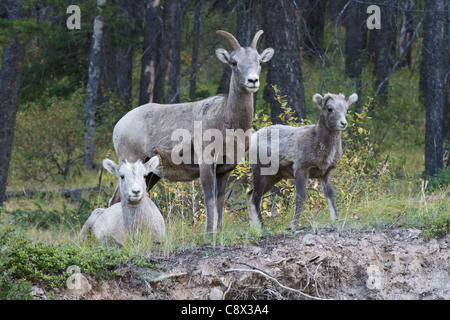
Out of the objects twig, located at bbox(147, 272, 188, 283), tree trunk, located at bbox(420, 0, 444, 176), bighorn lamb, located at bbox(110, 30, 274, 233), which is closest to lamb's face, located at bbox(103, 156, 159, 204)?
Answer: bighorn lamb, located at bbox(110, 30, 274, 233)

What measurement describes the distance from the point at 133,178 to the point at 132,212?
0.43m

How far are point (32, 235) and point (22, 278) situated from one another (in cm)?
418

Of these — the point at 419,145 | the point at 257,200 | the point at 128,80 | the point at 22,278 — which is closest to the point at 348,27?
the point at 419,145

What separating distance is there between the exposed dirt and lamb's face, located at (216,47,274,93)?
1779 millimetres

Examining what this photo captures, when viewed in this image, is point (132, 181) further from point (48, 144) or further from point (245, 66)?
point (48, 144)

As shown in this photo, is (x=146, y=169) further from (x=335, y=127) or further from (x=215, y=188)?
(x=335, y=127)

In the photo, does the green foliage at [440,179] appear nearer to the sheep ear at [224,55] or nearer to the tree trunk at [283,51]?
the tree trunk at [283,51]

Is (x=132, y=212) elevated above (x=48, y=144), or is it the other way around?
(x=48, y=144)

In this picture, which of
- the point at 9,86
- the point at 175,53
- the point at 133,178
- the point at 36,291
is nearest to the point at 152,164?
the point at 133,178

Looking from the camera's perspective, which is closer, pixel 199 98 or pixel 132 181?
pixel 132 181

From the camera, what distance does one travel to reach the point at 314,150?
26.9 ft

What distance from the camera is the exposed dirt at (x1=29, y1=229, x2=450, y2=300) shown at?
6.30 meters

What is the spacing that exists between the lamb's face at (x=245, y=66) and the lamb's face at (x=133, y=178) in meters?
1.40

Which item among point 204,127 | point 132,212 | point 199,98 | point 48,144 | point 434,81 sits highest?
point 199,98
